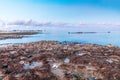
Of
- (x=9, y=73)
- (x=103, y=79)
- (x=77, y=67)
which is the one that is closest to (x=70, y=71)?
(x=77, y=67)

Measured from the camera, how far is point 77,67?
72.9 feet

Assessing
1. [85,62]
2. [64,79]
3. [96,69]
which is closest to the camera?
[64,79]

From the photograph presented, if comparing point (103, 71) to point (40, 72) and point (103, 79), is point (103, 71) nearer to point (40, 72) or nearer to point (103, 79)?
point (103, 79)

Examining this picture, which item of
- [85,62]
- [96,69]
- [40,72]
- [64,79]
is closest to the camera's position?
[64,79]

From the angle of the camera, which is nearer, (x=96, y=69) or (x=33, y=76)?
(x=33, y=76)

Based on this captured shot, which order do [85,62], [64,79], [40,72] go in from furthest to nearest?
[85,62]
[40,72]
[64,79]

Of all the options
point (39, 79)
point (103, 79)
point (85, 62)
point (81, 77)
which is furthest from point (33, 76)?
point (85, 62)

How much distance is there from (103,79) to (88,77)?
1.24 m

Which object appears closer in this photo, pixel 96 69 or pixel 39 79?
pixel 39 79

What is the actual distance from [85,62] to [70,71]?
173 inches

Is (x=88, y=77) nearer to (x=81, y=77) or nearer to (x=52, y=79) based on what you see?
(x=81, y=77)

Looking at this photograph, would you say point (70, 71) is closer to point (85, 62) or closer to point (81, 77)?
point (81, 77)

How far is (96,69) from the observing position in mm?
21500

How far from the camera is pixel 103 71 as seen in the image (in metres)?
20.6
